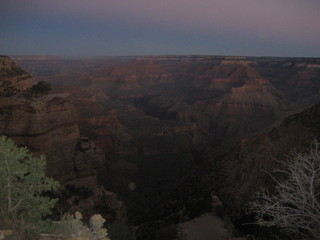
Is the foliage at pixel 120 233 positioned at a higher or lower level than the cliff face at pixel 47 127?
lower

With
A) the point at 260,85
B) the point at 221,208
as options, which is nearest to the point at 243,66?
the point at 260,85

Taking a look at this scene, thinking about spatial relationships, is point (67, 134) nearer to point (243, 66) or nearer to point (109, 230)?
point (109, 230)

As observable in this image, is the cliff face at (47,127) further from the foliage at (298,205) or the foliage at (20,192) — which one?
the foliage at (298,205)

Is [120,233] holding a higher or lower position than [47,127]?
lower

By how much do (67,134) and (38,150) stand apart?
390 centimetres

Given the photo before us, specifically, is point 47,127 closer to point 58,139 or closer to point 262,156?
point 58,139

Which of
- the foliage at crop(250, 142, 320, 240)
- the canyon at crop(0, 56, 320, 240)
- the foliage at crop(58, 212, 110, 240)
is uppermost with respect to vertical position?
the foliage at crop(58, 212, 110, 240)

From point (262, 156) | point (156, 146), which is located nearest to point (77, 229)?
point (262, 156)

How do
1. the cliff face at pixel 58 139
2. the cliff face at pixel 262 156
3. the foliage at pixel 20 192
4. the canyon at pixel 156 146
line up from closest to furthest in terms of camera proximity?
the foliage at pixel 20 192
the cliff face at pixel 262 156
the canyon at pixel 156 146
the cliff face at pixel 58 139

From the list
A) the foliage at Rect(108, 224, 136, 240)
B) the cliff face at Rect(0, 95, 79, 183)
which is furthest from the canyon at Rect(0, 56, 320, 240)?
the foliage at Rect(108, 224, 136, 240)

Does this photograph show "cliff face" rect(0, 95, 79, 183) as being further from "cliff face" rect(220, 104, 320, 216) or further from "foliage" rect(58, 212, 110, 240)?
"foliage" rect(58, 212, 110, 240)

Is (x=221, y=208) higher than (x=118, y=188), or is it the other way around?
(x=221, y=208)

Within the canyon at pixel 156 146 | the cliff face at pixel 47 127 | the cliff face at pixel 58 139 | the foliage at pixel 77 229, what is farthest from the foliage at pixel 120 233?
the foliage at pixel 77 229

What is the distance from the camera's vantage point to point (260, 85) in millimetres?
120250
